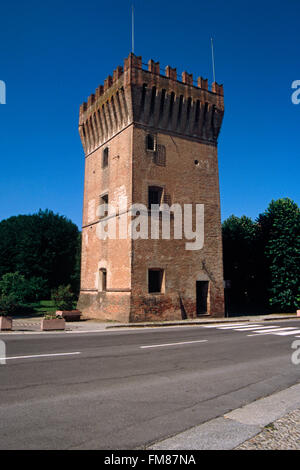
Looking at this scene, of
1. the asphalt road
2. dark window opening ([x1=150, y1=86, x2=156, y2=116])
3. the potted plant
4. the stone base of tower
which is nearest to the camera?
the asphalt road

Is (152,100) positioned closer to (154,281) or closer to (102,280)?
(154,281)

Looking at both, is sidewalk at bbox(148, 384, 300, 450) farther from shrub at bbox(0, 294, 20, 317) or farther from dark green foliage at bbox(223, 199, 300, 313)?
dark green foliage at bbox(223, 199, 300, 313)

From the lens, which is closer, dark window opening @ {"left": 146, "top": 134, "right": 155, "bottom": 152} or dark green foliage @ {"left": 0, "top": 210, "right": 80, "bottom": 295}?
dark window opening @ {"left": 146, "top": 134, "right": 155, "bottom": 152}

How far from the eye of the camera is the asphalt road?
3785mm

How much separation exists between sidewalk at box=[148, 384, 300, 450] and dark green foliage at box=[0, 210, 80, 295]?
30329mm

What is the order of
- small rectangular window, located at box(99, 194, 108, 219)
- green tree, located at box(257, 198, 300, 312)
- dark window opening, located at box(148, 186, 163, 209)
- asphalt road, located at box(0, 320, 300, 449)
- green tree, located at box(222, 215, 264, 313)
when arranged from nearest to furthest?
asphalt road, located at box(0, 320, 300, 449), dark window opening, located at box(148, 186, 163, 209), small rectangular window, located at box(99, 194, 108, 219), green tree, located at box(257, 198, 300, 312), green tree, located at box(222, 215, 264, 313)

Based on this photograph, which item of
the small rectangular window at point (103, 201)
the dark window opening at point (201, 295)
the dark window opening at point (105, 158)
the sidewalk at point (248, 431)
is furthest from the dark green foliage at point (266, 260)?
the sidewalk at point (248, 431)

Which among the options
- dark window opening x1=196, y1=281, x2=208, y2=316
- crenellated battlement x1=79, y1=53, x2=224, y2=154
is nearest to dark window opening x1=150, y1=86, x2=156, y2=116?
crenellated battlement x1=79, y1=53, x2=224, y2=154

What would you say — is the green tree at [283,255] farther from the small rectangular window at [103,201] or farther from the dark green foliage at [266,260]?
the small rectangular window at [103,201]

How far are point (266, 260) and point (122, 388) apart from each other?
25.1 meters

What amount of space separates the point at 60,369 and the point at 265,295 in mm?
25310

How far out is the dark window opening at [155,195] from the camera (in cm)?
2114

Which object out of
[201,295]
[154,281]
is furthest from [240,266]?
[154,281]

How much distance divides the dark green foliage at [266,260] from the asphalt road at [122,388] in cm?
1749
